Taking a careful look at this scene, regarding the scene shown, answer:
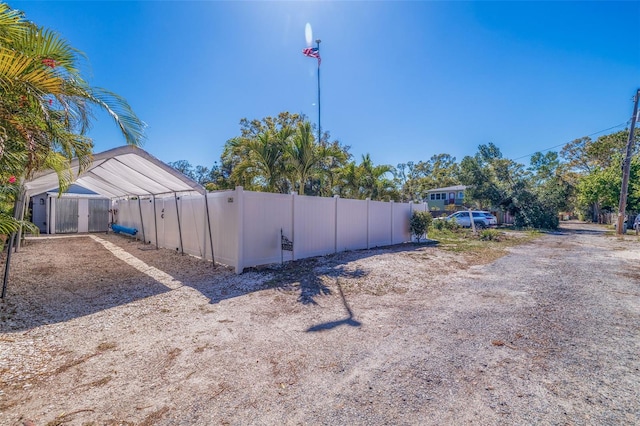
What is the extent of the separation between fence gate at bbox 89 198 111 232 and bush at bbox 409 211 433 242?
60.6 ft

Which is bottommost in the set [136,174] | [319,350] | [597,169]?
[319,350]

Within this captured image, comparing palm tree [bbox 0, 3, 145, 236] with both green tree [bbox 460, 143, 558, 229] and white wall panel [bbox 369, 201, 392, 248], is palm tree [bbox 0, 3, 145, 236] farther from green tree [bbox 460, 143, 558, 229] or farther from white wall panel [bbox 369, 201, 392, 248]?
green tree [bbox 460, 143, 558, 229]

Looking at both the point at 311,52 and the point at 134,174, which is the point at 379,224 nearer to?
the point at 134,174

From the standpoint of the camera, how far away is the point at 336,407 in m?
2.11

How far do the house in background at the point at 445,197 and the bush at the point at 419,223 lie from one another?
21.0 m

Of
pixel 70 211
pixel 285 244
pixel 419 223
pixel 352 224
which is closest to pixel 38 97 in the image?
pixel 285 244

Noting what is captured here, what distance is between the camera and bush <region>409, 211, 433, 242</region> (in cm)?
1230

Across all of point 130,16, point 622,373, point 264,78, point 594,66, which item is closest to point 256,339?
point 622,373

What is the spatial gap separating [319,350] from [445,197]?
1356 inches

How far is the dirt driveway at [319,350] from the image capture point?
6.86 ft

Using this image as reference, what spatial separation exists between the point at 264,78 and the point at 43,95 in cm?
985

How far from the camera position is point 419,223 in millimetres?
12281

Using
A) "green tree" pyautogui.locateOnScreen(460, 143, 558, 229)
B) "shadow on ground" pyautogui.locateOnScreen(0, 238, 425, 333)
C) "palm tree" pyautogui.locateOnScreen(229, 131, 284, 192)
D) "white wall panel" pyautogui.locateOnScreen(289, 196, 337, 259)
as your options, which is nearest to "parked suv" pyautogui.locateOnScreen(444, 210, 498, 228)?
"green tree" pyautogui.locateOnScreen(460, 143, 558, 229)

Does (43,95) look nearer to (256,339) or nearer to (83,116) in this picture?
(83,116)
